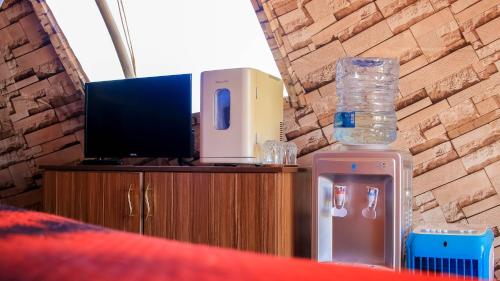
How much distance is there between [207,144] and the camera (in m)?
2.61

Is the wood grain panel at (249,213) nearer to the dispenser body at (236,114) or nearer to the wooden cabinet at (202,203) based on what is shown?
the wooden cabinet at (202,203)

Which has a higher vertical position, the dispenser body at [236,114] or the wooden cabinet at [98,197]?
the dispenser body at [236,114]

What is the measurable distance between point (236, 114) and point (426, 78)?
96cm

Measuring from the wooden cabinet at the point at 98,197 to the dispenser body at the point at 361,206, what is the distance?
37.5 inches

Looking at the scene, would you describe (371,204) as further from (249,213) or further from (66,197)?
(66,197)

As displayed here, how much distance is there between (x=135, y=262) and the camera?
418mm

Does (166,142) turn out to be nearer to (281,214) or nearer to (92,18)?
(281,214)

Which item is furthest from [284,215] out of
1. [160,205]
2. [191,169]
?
[160,205]

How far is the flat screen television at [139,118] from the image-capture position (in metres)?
2.88

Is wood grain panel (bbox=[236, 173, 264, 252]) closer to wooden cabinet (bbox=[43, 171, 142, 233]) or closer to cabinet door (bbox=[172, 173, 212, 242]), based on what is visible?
cabinet door (bbox=[172, 173, 212, 242])

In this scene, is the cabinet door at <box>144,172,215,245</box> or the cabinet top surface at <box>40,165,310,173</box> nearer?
the cabinet top surface at <box>40,165,310,173</box>

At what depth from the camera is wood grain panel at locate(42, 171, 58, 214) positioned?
117 inches

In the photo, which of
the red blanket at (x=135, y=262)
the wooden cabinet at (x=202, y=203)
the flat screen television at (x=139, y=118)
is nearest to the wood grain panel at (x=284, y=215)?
the wooden cabinet at (x=202, y=203)

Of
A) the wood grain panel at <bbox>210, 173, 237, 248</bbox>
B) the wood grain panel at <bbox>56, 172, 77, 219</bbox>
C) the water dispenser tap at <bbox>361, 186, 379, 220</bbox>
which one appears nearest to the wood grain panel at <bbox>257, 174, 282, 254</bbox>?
the wood grain panel at <bbox>210, 173, 237, 248</bbox>
